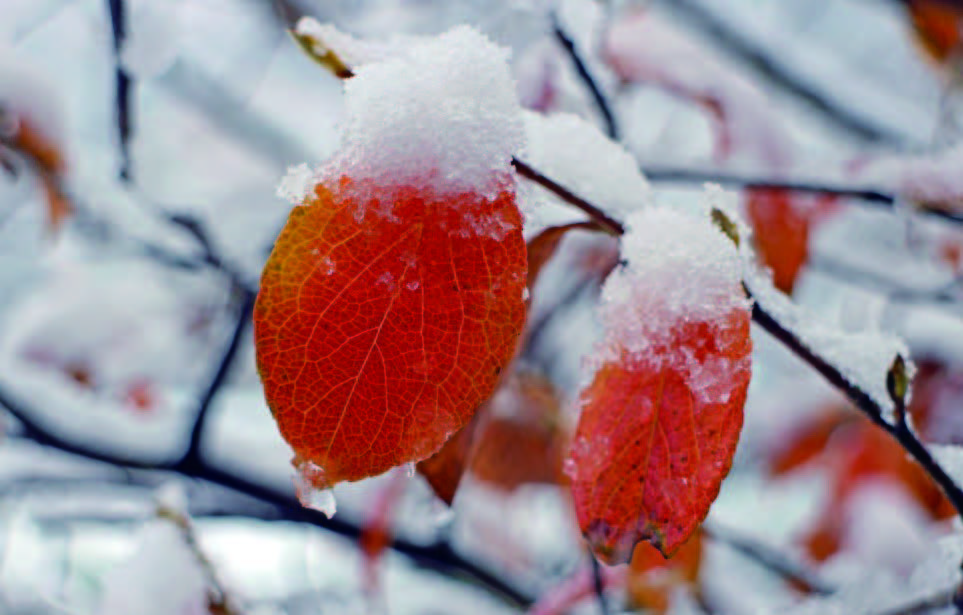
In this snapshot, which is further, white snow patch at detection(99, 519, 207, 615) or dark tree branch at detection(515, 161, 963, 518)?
white snow patch at detection(99, 519, 207, 615)

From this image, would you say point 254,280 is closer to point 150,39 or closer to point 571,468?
point 150,39

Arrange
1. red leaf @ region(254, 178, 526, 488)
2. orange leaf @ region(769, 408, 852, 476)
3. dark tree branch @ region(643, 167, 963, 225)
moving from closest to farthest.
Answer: red leaf @ region(254, 178, 526, 488), dark tree branch @ region(643, 167, 963, 225), orange leaf @ region(769, 408, 852, 476)

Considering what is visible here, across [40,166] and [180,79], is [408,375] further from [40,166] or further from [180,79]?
[180,79]

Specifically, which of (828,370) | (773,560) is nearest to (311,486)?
(828,370)

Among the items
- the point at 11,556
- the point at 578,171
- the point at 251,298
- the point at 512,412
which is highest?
the point at 578,171

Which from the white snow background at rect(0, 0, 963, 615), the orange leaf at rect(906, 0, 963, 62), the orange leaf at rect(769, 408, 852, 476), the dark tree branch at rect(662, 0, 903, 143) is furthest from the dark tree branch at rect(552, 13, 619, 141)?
the dark tree branch at rect(662, 0, 903, 143)

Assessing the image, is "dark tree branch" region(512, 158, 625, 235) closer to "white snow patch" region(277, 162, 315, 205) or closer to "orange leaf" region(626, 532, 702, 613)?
"white snow patch" region(277, 162, 315, 205)

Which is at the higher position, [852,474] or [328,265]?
[328,265]

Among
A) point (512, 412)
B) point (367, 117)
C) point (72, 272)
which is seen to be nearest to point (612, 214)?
point (367, 117)
